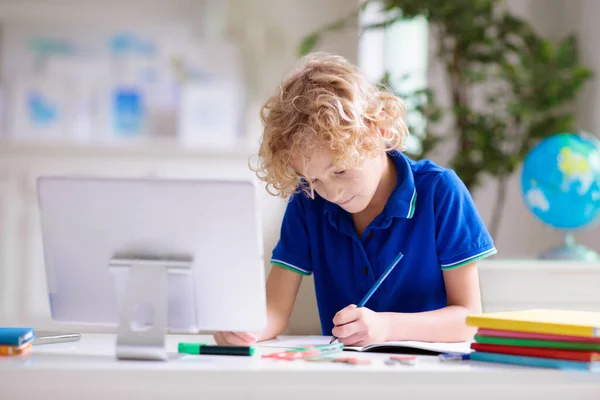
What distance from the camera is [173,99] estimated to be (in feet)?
11.5

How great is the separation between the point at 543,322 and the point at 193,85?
8.87 ft

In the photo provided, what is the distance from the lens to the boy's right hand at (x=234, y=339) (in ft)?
3.60

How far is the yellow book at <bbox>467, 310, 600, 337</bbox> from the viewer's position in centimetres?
89

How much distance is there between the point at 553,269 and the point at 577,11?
1.36 meters

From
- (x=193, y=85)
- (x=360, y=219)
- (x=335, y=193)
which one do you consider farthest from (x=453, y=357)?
(x=193, y=85)

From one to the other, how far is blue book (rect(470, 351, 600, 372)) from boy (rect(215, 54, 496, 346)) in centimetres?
20

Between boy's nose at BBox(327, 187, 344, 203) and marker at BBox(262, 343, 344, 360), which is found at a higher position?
boy's nose at BBox(327, 187, 344, 203)

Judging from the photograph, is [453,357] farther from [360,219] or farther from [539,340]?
[360,219]

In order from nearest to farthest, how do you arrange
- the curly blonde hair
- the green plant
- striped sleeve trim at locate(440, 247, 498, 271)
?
the curly blonde hair
striped sleeve trim at locate(440, 247, 498, 271)
the green plant

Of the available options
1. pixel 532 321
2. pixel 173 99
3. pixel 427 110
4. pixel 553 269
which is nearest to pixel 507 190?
pixel 427 110

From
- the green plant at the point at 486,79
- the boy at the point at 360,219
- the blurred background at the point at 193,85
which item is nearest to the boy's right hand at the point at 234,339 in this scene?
the boy at the point at 360,219

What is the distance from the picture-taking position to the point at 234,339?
1097 mm

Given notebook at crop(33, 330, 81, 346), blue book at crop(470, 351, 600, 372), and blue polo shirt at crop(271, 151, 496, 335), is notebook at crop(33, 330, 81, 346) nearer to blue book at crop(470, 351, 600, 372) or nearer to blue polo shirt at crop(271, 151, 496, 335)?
blue polo shirt at crop(271, 151, 496, 335)

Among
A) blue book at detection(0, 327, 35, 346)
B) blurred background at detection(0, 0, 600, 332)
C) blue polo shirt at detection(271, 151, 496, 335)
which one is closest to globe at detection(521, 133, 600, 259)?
blurred background at detection(0, 0, 600, 332)
